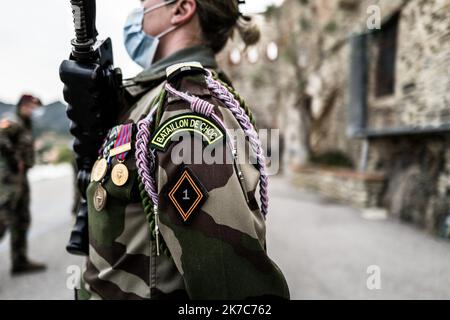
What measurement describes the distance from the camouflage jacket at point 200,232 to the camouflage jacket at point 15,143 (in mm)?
3220

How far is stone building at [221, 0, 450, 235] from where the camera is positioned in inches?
146

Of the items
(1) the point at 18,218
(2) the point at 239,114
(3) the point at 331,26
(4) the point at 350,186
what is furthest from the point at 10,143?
(3) the point at 331,26

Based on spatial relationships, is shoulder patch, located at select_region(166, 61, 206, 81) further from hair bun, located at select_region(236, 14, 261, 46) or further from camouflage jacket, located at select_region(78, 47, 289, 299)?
hair bun, located at select_region(236, 14, 261, 46)

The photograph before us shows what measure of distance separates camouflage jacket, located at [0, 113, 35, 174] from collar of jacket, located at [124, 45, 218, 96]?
304cm

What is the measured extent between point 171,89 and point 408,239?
16.5 ft

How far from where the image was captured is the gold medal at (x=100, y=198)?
3.20ft

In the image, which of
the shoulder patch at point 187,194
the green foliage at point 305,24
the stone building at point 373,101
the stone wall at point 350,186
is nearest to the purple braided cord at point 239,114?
the shoulder patch at point 187,194

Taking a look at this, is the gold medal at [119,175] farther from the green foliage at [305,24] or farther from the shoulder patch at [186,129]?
the green foliage at [305,24]

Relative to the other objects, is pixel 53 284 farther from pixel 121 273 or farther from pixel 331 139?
pixel 331 139

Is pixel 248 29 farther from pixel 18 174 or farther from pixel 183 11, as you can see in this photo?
pixel 18 174

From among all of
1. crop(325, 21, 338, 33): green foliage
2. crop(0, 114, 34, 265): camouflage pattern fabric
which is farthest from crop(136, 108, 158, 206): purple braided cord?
crop(325, 21, 338, 33): green foliage

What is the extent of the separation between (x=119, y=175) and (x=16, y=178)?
129 inches

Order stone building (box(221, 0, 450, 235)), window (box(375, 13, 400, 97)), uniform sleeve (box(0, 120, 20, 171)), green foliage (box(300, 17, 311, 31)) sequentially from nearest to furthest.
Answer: uniform sleeve (box(0, 120, 20, 171)) < stone building (box(221, 0, 450, 235)) < window (box(375, 13, 400, 97)) < green foliage (box(300, 17, 311, 31))

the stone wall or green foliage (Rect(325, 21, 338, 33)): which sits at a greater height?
green foliage (Rect(325, 21, 338, 33))
